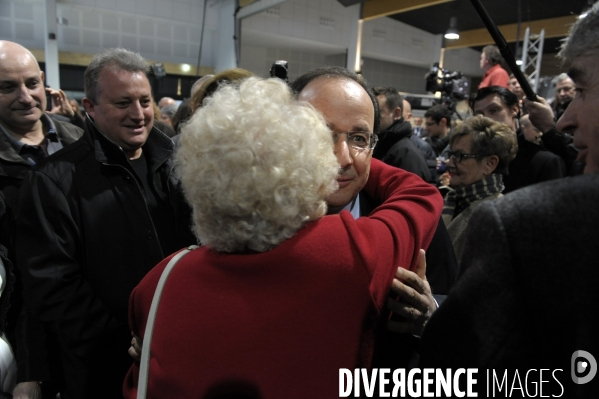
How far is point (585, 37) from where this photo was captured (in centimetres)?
68

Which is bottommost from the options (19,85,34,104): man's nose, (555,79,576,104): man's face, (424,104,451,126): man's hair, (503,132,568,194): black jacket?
(503,132,568,194): black jacket

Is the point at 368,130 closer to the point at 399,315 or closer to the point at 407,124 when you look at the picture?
the point at 399,315

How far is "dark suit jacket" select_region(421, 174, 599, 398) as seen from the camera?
1.61ft

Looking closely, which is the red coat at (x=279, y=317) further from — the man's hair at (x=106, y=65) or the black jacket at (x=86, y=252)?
the man's hair at (x=106, y=65)

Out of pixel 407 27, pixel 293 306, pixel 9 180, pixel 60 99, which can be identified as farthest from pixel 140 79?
pixel 407 27

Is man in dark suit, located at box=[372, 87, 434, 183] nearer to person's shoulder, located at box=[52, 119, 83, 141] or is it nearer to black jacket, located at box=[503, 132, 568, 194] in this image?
black jacket, located at box=[503, 132, 568, 194]

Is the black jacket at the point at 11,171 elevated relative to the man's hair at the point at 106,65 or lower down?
lower down

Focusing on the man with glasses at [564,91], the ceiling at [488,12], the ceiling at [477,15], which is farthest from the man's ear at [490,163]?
the ceiling at [477,15]

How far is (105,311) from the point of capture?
53.1 inches

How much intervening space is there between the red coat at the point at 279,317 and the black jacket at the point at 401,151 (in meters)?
2.13

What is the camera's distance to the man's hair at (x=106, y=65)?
1568 mm

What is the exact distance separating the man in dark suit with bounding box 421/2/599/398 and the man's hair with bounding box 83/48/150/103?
1511 millimetres

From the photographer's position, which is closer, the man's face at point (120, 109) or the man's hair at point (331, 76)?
the man's hair at point (331, 76)

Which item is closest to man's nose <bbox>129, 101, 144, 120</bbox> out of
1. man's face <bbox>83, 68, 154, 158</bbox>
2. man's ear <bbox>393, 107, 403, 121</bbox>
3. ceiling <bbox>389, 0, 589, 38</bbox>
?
man's face <bbox>83, 68, 154, 158</bbox>
